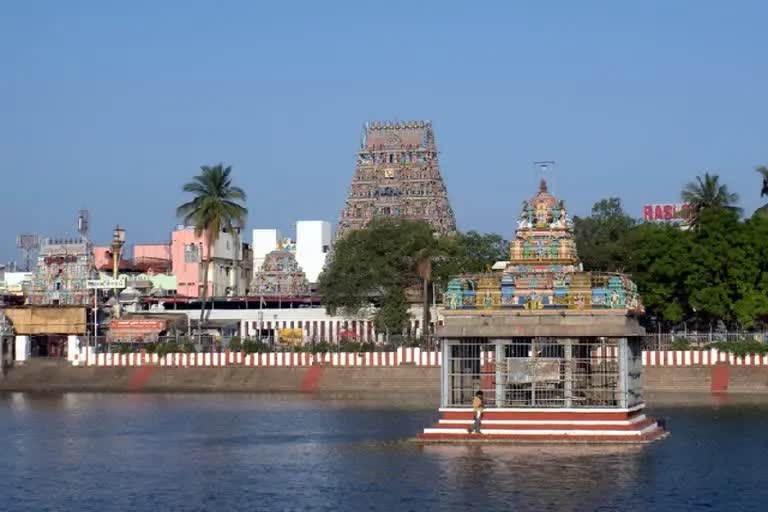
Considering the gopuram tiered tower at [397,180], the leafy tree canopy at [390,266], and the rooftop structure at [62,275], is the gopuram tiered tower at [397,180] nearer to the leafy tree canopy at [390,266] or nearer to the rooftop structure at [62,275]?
the leafy tree canopy at [390,266]

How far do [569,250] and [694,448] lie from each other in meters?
7.96

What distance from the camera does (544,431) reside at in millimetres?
50531

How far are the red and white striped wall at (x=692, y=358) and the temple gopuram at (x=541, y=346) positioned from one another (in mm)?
37440

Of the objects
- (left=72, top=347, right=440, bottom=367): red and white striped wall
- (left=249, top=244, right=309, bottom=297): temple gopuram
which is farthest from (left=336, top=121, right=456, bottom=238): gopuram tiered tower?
(left=72, top=347, right=440, bottom=367): red and white striped wall

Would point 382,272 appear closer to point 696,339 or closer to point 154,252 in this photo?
point 696,339

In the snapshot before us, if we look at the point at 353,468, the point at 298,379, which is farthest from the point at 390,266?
the point at 353,468

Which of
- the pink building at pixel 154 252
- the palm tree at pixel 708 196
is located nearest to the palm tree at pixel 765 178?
the palm tree at pixel 708 196

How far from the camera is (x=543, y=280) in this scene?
52.0 m

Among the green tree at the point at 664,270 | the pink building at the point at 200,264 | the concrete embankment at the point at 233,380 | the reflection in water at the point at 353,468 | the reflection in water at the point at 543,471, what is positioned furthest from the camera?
the pink building at the point at 200,264

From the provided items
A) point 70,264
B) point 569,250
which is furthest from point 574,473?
point 70,264

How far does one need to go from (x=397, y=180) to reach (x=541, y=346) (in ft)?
304

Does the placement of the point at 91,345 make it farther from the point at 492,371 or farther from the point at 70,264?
the point at 492,371

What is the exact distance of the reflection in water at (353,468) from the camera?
137ft

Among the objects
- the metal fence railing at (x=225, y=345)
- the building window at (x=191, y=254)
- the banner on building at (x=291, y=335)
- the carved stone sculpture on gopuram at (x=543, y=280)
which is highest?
the building window at (x=191, y=254)
